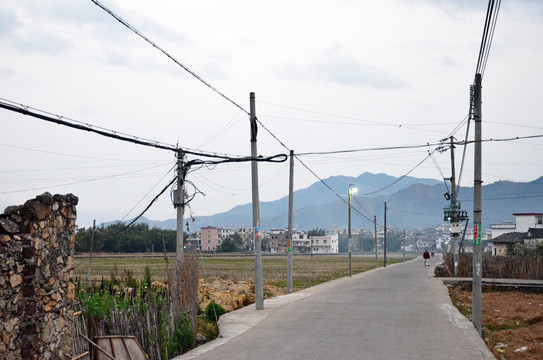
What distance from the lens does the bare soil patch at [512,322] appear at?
1504 cm

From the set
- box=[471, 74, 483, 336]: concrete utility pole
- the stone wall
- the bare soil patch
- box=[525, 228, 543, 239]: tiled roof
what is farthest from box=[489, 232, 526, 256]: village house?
the stone wall

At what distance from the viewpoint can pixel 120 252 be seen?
10962 cm

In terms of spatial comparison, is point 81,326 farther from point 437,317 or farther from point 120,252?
point 120,252

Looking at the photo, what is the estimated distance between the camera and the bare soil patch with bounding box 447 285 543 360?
1504cm

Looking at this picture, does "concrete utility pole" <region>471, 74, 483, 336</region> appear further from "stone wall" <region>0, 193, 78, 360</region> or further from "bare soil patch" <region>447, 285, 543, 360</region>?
"stone wall" <region>0, 193, 78, 360</region>

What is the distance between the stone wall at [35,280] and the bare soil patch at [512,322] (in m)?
9.17

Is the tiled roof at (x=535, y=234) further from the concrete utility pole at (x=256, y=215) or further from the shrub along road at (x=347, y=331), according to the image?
the concrete utility pole at (x=256, y=215)

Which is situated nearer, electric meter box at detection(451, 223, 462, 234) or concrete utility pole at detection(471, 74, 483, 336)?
concrete utility pole at detection(471, 74, 483, 336)

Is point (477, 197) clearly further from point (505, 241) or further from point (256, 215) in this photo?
point (505, 241)

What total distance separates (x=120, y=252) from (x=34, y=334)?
10370cm

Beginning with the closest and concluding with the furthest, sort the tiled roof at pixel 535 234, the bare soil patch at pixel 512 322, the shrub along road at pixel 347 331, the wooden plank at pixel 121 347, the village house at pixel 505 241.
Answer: the wooden plank at pixel 121 347, the shrub along road at pixel 347 331, the bare soil patch at pixel 512 322, the tiled roof at pixel 535 234, the village house at pixel 505 241

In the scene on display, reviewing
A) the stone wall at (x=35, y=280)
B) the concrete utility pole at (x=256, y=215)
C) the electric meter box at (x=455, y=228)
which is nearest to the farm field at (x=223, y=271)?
the concrete utility pole at (x=256, y=215)

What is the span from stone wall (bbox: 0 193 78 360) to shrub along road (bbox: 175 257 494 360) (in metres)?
3.82

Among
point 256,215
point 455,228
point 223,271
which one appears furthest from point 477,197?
point 223,271
